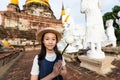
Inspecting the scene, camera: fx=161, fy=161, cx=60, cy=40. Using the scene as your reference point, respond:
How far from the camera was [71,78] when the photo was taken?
4.11 meters

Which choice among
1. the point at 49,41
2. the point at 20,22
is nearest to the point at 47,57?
the point at 49,41

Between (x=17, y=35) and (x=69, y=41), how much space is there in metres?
18.8

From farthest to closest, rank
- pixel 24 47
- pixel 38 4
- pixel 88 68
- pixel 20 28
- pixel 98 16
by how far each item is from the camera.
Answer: pixel 38 4
pixel 20 28
pixel 24 47
pixel 98 16
pixel 88 68

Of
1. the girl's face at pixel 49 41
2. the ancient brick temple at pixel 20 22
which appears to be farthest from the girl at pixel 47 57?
the ancient brick temple at pixel 20 22

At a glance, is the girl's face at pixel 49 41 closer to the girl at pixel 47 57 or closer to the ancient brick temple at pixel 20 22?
the girl at pixel 47 57

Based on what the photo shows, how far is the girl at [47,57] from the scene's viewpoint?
1848 mm

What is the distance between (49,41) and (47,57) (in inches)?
7.6

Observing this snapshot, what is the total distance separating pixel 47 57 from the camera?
1.92 meters

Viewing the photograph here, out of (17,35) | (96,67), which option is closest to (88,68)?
(96,67)

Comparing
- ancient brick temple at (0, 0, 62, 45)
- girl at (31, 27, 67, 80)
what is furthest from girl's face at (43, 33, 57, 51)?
ancient brick temple at (0, 0, 62, 45)

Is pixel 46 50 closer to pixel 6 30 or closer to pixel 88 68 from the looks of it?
pixel 88 68

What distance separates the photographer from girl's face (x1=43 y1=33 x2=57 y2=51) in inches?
75.2

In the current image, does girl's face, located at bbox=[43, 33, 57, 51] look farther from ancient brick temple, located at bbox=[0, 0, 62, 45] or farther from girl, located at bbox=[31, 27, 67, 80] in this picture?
ancient brick temple, located at bbox=[0, 0, 62, 45]

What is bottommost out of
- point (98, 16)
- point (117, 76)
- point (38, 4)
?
point (117, 76)
